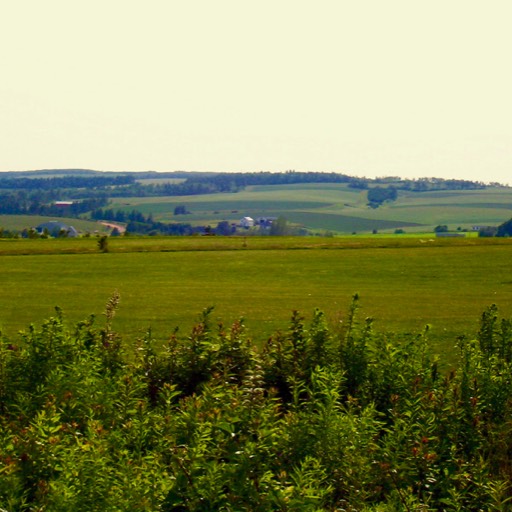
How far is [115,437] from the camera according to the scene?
26.7 feet

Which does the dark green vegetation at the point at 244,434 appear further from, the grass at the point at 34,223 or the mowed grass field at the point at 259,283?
the grass at the point at 34,223

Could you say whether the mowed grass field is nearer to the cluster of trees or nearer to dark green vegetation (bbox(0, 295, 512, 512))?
dark green vegetation (bbox(0, 295, 512, 512))

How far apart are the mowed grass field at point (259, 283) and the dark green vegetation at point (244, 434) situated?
2.89 meters

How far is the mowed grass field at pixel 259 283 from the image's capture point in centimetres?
2244

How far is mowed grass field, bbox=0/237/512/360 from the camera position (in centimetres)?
2244

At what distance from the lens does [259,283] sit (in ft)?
111

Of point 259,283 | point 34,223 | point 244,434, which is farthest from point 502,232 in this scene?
point 244,434

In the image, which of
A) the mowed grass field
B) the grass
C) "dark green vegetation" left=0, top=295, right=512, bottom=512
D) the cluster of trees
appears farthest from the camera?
the grass

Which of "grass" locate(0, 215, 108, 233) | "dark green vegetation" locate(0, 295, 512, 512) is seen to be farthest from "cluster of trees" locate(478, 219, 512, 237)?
"dark green vegetation" locate(0, 295, 512, 512)

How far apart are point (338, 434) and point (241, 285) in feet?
80.8

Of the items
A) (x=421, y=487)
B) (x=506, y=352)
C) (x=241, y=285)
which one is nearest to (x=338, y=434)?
(x=421, y=487)

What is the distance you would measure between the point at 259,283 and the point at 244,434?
25.6 meters

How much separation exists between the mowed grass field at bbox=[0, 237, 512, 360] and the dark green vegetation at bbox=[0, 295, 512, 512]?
114 inches

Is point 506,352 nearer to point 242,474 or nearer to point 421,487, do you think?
point 421,487
